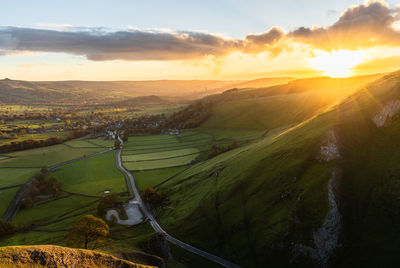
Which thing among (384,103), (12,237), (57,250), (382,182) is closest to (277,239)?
(382,182)

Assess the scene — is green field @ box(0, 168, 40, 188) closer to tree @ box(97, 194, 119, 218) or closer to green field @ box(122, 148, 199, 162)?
green field @ box(122, 148, 199, 162)

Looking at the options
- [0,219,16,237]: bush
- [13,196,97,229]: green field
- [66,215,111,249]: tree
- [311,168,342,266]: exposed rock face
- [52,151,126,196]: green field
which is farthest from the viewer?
[52,151,126,196]: green field

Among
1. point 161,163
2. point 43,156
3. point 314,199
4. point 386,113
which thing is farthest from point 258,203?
point 43,156

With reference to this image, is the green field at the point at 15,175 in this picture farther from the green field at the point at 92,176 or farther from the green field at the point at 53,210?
the green field at the point at 53,210

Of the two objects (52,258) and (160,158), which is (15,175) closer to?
(160,158)

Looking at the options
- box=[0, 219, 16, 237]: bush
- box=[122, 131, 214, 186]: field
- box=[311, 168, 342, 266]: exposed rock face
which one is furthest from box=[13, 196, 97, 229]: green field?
box=[311, 168, 342, 266]: exposed rock face

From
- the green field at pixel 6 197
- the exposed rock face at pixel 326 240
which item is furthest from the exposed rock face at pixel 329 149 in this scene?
the green field at pixel 6 197
